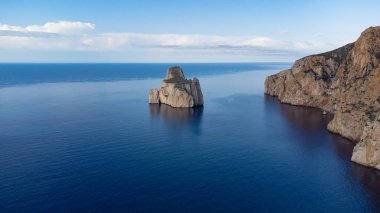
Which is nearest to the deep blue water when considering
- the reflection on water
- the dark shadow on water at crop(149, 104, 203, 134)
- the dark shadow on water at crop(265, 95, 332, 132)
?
the reflection on water

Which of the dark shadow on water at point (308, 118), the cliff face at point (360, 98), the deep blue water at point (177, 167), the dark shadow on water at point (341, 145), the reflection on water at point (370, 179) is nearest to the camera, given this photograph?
the deep blue water at point (177, 167)

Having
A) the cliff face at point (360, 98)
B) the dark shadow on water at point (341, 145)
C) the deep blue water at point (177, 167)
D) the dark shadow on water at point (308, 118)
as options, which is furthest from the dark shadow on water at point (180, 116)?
the cliff face at point (360, 98)

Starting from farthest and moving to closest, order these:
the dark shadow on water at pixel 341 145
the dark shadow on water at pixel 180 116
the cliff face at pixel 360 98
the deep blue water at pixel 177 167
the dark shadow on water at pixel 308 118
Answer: the dark shadow on water at pixel 180 116 → the dark shadow on water at pixel 308 118 → the cliff face at pixel 360 98 → the dark shadow on water at pixel 341 145 → the deep blue water at pixel 177 167

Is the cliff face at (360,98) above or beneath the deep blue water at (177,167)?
above

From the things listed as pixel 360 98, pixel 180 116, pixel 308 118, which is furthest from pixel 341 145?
pixel 180 116

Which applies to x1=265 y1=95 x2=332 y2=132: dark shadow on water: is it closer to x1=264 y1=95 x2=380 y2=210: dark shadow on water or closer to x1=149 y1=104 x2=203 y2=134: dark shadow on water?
x1=264 y1=95 x2=380 y2=210: dark shadow on water

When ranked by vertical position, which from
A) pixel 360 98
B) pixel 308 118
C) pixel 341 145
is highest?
pixel 360 98

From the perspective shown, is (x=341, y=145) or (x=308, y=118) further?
(x=308, y=118)

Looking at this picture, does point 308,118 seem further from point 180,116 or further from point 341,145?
point 180,116

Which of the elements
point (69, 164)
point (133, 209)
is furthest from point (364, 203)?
point (69, 164)

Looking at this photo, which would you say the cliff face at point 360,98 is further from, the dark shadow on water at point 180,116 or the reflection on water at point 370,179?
the dark shadow on water at point 180,116
